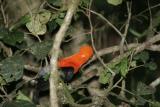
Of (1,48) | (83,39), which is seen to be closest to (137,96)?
(83,39)

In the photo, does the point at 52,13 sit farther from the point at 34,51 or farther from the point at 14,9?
the point at 14,9

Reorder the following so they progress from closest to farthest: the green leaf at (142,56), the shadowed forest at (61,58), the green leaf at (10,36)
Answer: the shadowed forest at (61,58)
the green leaf at (10,36)
the green leaf at (142,56)

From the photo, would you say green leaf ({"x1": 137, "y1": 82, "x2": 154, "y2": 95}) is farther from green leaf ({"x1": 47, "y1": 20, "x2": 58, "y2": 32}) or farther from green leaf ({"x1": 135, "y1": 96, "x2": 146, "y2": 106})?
green leaf ({"x1": 47, "y1": 20, "x2": 58, "y2": 32})

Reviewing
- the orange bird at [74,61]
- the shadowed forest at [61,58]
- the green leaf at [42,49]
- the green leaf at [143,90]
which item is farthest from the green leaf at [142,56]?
the green leaf at [42,49]

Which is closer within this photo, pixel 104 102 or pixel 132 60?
pixel 104 102

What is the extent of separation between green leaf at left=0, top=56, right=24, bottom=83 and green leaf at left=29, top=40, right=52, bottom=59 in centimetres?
7

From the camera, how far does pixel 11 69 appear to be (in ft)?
4.17

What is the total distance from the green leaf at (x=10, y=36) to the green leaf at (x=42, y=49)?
0.25ft

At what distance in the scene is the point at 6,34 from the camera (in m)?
1.33

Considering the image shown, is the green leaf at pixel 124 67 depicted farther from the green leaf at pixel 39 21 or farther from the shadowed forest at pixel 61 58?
the green leaf at pixel 39 21

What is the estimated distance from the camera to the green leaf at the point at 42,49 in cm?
124

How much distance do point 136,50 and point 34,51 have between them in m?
0.40

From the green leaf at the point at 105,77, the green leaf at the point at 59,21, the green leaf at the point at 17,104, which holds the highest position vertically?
the green leaf at the point at 59,21

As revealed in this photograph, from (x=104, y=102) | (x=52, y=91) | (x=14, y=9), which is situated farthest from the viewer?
(x=14, y=9)
